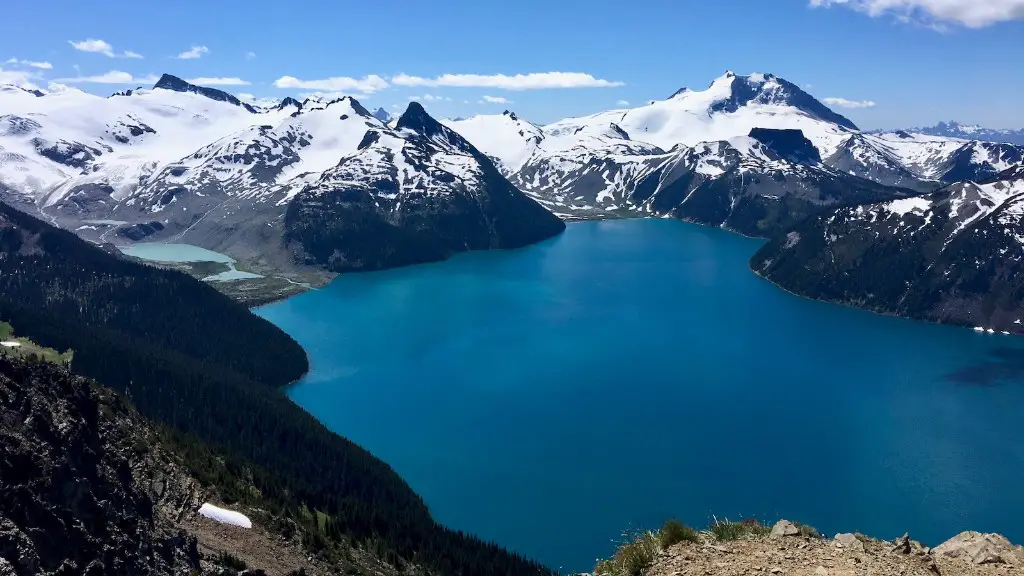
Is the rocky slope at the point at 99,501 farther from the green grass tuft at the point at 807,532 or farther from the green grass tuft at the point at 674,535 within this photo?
the green grass tuft at the point at 807,532

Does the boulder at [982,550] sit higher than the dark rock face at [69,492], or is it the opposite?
the boulder at [982,550]

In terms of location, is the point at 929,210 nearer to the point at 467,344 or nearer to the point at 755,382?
the point at 755,382

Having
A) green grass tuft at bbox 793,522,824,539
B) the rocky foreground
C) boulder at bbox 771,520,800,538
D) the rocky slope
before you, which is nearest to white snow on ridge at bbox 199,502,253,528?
the rocky slope

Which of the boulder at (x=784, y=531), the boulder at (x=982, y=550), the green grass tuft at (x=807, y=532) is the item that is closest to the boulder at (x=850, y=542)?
the green grass tuft at (x=807, y=532)

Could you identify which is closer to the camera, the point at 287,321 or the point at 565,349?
the point at 565,349

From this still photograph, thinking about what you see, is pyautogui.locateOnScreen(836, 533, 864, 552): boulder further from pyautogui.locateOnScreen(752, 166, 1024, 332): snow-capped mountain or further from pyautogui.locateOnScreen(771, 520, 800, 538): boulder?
pyautogui.locateOnScreen(752, 166, 1024, 332): snow-capped mountain

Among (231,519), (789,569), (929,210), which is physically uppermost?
(929,210)

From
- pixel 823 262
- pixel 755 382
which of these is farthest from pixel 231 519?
pixel 823 262
